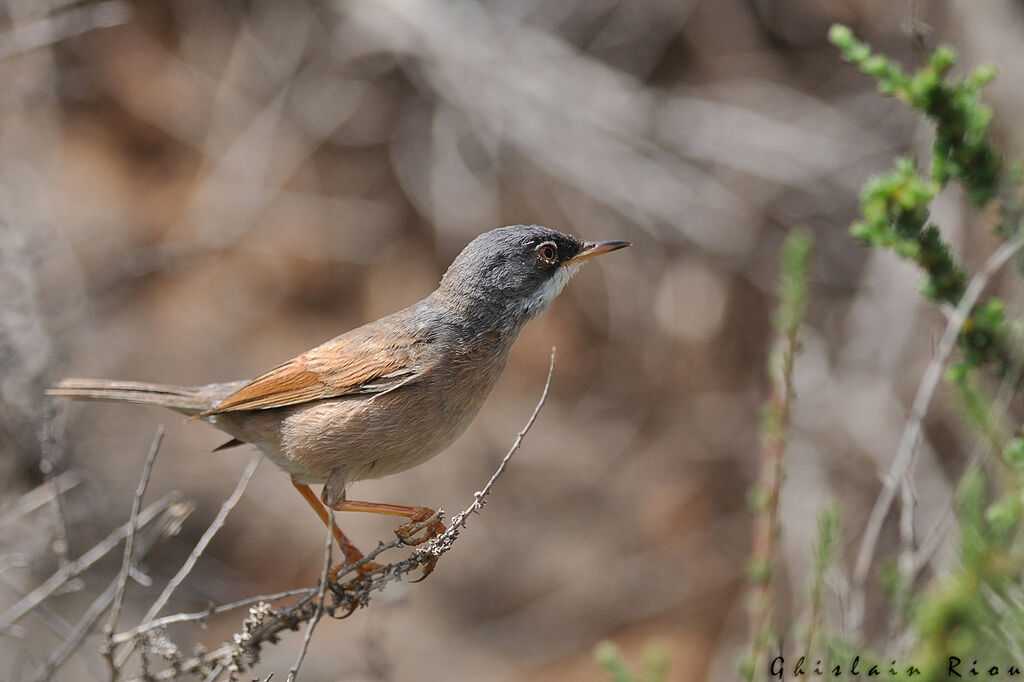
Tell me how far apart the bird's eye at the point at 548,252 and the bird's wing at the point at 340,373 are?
66cm

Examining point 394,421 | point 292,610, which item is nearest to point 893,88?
point 394,421

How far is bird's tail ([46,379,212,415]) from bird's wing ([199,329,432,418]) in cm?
34

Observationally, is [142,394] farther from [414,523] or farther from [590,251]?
[590,251]

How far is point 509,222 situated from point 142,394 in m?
5.06

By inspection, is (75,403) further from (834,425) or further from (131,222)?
(834,425)

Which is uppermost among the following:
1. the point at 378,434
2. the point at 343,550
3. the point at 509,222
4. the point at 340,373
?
the point at 509,222

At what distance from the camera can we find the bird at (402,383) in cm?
334

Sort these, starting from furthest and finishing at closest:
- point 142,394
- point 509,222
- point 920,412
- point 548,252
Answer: point 509,222 → point 142,394 → point 548,252 → point 920,412

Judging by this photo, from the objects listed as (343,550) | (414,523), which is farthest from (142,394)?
(414,523)

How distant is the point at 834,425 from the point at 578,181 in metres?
3.12

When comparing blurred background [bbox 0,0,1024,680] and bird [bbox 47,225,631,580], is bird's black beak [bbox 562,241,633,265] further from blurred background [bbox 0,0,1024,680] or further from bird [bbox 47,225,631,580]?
blurred background [bbox 0,0,1024,680]

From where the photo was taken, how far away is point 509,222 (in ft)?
28.3

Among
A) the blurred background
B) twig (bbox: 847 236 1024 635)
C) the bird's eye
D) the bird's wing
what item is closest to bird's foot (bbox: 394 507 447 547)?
the bird's wing

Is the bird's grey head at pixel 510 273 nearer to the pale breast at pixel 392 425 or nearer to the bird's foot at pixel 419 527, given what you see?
the pale breast at pixel 392 425
